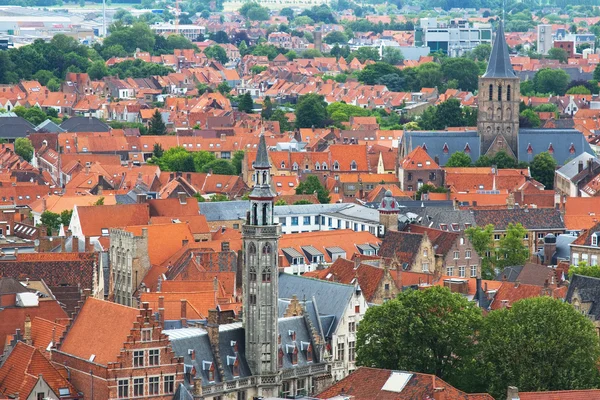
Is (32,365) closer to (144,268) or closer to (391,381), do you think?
(391,381)

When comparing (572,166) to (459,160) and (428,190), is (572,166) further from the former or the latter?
(428,190)

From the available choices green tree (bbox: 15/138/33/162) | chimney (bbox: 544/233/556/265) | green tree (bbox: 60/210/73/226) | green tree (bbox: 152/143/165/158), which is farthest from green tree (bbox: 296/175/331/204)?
green tree (bbox: 15/138/33/162)

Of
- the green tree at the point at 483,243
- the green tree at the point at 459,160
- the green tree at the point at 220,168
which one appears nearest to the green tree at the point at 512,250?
the green tree at the point at 483,243

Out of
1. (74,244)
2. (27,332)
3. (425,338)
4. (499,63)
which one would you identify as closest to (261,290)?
(425,338)

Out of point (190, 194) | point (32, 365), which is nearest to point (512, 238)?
point (190, 194)

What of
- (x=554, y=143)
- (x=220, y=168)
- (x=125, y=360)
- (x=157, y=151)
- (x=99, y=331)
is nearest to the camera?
Answer: (x=125, y=360)

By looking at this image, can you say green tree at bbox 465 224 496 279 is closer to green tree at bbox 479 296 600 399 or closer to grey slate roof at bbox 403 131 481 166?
green tree at bbox 479 296 600 399
